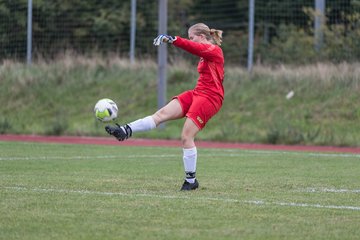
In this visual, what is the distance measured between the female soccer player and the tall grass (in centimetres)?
1005

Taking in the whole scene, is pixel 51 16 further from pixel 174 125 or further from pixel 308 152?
pixel 308 152

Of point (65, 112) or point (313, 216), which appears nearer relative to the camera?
point (313, 216)

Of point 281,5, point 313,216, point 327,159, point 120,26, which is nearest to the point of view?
point 313,216

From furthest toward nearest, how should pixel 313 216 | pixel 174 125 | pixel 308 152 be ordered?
1. pixel 174 125
2. pixel 308 152
3. pixel 313 216

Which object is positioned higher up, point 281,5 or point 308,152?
point 281,5

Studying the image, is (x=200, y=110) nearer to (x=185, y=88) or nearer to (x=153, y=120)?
(x=153, y=120)

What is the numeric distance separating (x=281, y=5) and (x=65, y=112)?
27.0ft

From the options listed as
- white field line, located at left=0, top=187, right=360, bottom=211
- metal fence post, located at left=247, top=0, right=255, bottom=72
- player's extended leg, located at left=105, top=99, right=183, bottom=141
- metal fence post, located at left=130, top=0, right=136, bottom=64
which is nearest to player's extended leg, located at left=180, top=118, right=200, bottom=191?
player's extended leg, located at left=105, top=99, right=183, bottom=141

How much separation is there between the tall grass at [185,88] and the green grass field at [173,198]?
6656 mm

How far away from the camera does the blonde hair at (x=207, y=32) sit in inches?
438

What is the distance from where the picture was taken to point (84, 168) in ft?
45.0

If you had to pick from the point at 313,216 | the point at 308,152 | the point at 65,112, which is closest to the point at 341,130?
the point at 308,152

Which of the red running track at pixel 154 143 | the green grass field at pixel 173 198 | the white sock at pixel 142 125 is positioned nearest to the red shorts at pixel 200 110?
the white sock at pixel 142 125

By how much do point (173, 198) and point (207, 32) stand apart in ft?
8.12
